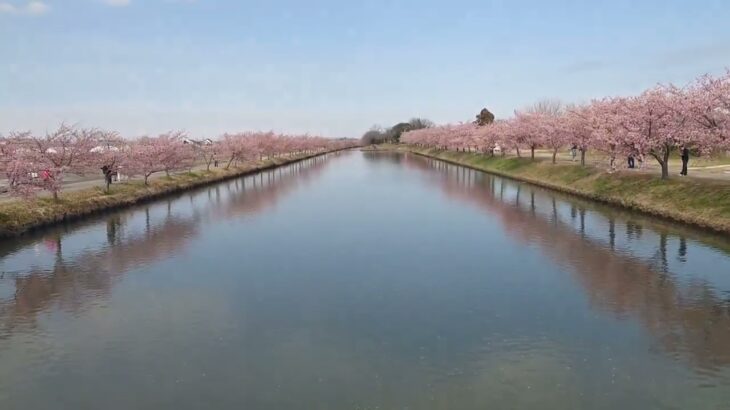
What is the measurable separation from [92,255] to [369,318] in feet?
35.8

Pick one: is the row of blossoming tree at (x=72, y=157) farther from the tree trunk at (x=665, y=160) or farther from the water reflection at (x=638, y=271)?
the tree trunk at (x=665, y=160)

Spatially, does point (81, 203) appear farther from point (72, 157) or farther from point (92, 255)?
point (92, 255)

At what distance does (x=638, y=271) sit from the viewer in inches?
556

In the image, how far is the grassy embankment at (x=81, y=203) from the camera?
2067 centimetres

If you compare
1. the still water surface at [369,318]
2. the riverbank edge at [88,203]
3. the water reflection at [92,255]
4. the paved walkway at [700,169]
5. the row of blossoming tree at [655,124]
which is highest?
the row of blossoming tree at [655,124]

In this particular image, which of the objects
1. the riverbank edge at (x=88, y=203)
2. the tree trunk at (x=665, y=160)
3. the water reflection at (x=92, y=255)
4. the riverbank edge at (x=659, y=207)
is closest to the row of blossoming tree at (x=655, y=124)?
the tree trunk at (x=665, y=160)

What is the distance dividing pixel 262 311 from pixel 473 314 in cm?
447

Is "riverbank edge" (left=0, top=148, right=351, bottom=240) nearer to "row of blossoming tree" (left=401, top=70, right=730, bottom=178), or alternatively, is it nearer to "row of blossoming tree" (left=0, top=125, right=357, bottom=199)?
"row of blossoming tree" (left=0, top=125, right=357, bottom=199)

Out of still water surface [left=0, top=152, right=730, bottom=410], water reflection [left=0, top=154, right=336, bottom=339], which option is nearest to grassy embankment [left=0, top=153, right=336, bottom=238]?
water reflection [left=0, top=154, right=336, bottom=339]

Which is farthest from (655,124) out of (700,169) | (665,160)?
(700,169)

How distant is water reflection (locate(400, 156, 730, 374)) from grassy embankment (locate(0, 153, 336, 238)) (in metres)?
19.1

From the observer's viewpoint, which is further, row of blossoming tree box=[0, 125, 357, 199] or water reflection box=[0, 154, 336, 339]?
row of blossoming tree box=[0, 125, 357, 199]

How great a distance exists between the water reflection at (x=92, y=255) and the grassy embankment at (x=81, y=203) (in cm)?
93

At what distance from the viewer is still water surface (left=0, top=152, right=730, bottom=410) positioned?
25.4 ft
